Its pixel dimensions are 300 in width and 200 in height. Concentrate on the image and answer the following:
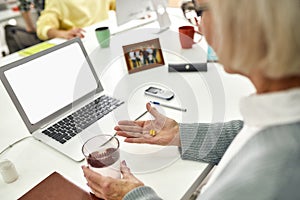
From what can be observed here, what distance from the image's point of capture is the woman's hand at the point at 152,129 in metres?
0.91

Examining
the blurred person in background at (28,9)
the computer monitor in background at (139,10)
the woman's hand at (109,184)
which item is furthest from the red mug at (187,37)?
the blurred person in background at (28,9)

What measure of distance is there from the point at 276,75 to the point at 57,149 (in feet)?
2.36

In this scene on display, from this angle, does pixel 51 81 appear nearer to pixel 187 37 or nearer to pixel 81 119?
pixel 81 119

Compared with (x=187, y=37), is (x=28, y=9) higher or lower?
higher

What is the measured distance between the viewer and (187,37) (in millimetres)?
1543

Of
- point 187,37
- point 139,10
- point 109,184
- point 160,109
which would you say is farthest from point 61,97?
point 139,10

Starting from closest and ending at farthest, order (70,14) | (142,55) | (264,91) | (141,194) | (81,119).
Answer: (264,91), (141,194), (81,119), (142,55), (70,14)

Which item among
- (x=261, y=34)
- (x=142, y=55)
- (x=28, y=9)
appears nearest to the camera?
(x=261, y=34)

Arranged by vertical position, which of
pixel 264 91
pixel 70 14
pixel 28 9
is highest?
pixel 28 9

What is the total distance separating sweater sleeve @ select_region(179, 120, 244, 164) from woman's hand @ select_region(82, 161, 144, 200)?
0.19 metres

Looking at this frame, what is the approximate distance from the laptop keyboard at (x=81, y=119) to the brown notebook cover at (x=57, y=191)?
0.17 m

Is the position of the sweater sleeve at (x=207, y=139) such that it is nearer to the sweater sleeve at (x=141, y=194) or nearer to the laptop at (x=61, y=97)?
the sweater sleeve at (x=141, y=194)

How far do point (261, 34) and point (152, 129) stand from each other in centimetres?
58

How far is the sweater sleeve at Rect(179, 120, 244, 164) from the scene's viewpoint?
0.85 metres
